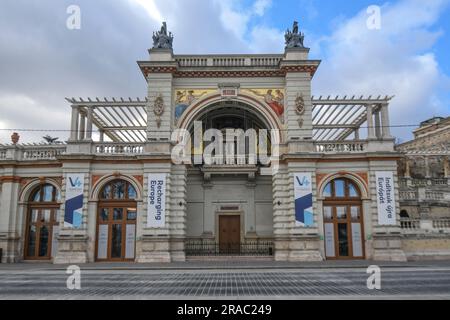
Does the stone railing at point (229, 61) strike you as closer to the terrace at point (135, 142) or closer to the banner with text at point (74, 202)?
the terrace at point (135, 142)

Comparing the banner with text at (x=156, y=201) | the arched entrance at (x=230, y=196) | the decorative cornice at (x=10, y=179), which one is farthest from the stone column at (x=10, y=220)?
the arched entrance at (x=230, y=196)

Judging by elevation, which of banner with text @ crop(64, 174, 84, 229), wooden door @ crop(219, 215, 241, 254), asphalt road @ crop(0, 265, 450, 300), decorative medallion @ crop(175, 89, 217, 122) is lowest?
asphalt road @ crop(0, 265, 450, 300)

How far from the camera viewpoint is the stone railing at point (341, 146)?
2623 centimetres

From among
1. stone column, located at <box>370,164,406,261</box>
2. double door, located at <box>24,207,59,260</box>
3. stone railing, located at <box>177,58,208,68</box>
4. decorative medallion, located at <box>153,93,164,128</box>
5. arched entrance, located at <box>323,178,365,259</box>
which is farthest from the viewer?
stone railing, located at <box>177,58,208,68</box>

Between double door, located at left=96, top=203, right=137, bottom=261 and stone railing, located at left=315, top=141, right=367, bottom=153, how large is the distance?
12.7 metres

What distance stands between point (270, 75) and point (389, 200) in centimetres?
1100

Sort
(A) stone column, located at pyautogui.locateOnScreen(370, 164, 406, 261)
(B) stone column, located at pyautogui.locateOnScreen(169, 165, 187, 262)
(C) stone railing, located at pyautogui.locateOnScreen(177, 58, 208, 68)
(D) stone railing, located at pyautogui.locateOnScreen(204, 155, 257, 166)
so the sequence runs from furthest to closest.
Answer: (D) stone railing, located at pyautogui.locateOnScreen(204, 155, 257, 166)
(C) stone railing, located at pyautogui.locateOnScreen(177, 58, 208, 68)
(B) stone column, located at pyautogui.locateOnScreen(169, 165, 187, 262)
(A) stone column, located at pyautogui.locateOnScreen(370, 164, 406, 261)

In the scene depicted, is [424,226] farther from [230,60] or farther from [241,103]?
[230,60]

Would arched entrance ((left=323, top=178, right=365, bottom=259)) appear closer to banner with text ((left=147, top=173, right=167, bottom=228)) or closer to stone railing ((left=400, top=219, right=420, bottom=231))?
stone railing ((left=400, top=219, right=420, bottom=231))

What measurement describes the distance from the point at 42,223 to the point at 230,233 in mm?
12848

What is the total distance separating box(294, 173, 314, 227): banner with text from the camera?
2466 cm

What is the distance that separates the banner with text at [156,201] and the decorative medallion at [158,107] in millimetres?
3513

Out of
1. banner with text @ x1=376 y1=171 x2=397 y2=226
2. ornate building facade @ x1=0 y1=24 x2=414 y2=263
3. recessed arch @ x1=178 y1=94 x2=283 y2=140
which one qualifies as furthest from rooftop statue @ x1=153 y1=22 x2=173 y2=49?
banner with text @ x1=376 y1=171 x2=397 y2=226

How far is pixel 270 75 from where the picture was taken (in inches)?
1070
